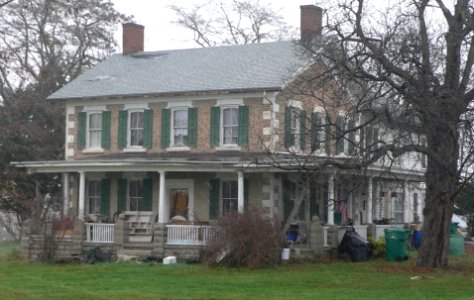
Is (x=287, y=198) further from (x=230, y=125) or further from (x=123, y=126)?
Answer: (x=123, y=126)

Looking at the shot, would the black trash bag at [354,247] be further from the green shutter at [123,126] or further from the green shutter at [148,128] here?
the green shutter at [123,126]

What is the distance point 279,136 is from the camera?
30781mm

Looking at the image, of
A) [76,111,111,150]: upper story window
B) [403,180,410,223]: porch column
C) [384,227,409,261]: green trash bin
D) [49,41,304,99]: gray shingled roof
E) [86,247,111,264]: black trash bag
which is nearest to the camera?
[384,227,409,261]: green trash bin

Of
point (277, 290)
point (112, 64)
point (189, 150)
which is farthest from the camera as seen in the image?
point (112, 64)

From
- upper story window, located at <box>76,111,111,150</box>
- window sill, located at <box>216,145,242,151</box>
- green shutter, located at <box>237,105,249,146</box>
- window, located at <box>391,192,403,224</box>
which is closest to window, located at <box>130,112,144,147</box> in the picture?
upper story window, located at <box>76,111,111,150</box>

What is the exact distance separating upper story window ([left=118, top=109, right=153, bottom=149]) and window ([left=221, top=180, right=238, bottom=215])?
151 inches

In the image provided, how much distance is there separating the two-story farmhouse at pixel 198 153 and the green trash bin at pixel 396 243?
1.58 m

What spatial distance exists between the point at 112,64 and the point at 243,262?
15082 mm

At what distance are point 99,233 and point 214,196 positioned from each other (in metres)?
4.21

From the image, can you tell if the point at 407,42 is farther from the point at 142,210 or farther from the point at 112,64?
the point at 112,64

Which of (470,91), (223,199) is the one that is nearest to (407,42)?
(470,91)

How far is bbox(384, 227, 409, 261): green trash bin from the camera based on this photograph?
94.7ft

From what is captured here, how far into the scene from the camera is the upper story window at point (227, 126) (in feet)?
103

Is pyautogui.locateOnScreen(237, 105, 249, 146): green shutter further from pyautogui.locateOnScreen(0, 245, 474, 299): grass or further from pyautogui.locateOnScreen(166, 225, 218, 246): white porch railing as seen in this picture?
pyautogui.locateOnScreen(0, 245, 474, 299): grass
